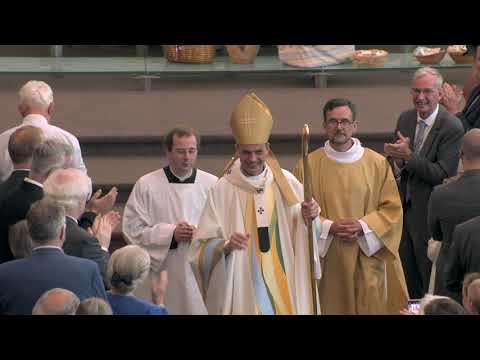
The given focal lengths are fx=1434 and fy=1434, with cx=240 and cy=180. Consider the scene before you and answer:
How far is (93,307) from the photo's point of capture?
5102 mm

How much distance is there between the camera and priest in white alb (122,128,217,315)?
307 inches

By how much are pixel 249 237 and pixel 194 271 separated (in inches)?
15.6

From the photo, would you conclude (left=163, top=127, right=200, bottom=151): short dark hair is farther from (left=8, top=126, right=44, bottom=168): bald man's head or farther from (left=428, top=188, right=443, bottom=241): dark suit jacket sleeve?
(left=428, top=188, right=443, bottom=241): dark suit jacket sleeve

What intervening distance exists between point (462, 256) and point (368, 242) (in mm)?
1278

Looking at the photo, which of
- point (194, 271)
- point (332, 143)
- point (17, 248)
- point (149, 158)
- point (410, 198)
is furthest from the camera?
point (149, 158)

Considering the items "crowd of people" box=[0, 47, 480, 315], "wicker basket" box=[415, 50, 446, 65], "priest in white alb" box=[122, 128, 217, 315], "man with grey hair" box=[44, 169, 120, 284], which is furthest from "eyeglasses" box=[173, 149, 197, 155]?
"wicker basket" box=[415, 50, 446, 65]

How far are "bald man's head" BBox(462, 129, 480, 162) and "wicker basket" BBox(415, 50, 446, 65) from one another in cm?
416

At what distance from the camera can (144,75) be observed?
37.2ft

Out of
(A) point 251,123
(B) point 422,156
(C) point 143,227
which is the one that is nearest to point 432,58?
(B) point 422,156

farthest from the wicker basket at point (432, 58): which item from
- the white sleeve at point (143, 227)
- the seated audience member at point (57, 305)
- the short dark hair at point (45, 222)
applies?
the seated audience member at point (57, 305)

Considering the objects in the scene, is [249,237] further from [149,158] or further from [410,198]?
[149,158]
